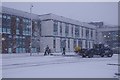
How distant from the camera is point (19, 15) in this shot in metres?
61.3

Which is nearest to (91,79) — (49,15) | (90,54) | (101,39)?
(90,54)

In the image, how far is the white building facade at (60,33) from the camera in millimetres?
69438

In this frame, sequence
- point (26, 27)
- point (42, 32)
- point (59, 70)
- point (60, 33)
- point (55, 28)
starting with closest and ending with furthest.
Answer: point (59, 70) → point (26, 27) → point (55, 28) → point (42, 32) → point (60, 33)

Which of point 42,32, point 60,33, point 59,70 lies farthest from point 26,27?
point 59,70

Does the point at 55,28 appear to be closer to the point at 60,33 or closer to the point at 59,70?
the point at 60,33

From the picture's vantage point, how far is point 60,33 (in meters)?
73.9

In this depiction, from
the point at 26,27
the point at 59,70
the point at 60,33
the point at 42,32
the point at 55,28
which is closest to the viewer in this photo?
the point at 59,70

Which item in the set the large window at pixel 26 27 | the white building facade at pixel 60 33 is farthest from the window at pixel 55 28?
the large window at pixel 26 27

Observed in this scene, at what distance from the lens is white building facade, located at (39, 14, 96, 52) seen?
69.4m

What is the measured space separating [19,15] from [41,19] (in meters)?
11.1

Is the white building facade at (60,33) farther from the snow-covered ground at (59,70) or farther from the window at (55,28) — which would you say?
the snow-covered ground at (59,70)

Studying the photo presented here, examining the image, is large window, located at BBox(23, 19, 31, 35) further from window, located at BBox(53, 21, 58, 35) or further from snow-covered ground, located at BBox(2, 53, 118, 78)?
snow-covered ground, located at BBox(2, 53, 118, 78)

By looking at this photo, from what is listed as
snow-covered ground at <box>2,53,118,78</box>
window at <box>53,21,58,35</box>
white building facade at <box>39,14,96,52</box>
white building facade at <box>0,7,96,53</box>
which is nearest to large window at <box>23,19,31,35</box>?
white building facade at <box>0,7,96,53</box>

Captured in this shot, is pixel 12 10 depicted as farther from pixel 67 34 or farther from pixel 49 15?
pixel 67 34
